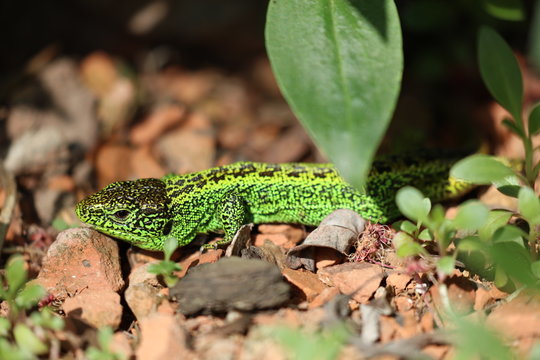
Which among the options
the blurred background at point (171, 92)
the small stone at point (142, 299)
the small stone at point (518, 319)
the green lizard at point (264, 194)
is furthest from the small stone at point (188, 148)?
the small stone at point (518, 319)

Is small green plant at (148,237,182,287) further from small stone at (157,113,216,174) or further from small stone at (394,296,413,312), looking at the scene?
small stone at (157,113,216,174)

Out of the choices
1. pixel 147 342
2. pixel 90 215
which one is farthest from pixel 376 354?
pixel 90 215

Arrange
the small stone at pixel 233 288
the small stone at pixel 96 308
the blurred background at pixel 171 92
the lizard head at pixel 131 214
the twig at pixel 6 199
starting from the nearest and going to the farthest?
the small stone at pixel 233 288
the small stone at pixel 96 308
the lizard head at pixel 131 214
the twig at pixel 6 199
the blurred background at pixel 171 92

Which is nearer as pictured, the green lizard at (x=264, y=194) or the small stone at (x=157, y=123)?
the green lizard at (x=264, y=194)

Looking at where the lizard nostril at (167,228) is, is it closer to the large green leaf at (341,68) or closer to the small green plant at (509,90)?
the large green leaf at (341,68)

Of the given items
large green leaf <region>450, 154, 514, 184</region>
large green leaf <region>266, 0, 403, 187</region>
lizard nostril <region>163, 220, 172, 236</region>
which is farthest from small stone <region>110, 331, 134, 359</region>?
large green leaf <region>450, 154, 514, 184</region>

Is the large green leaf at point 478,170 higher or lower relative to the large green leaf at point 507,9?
lower

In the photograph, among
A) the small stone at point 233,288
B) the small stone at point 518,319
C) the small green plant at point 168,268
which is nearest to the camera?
Result: the small stone at point 518,319

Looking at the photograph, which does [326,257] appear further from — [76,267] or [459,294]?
[76,267]
